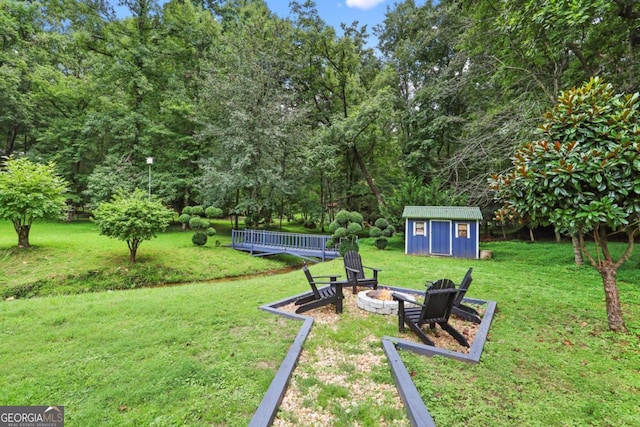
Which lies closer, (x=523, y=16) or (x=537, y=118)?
(x=523, y=16)

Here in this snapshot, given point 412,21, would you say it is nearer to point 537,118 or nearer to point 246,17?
point 246,17

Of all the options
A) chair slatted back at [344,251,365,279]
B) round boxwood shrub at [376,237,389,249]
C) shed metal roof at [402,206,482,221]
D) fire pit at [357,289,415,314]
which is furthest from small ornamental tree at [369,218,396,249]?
fire pit at [357,289,415,314]

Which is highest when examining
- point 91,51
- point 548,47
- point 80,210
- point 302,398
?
point 91,51

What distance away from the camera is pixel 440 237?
11023mm

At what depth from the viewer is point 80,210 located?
64.7 feet

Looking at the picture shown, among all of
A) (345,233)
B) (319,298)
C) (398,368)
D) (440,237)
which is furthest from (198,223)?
(398,368)

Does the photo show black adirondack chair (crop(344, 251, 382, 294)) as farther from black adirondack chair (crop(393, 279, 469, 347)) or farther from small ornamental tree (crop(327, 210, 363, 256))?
small ornamental tree (crop(327, 210, 363, 256))

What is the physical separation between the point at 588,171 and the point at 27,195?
12139mm

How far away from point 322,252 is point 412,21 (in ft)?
55.5

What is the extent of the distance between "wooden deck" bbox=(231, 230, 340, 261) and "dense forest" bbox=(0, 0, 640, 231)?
2240 mm

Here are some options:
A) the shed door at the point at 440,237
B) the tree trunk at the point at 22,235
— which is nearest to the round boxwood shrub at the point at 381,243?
the shed door at the point at 440,237

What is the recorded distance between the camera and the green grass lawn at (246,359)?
7.15ft

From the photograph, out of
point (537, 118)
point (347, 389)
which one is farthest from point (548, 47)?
point (347, 389)

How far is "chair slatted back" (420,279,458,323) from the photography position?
10.9 ft
